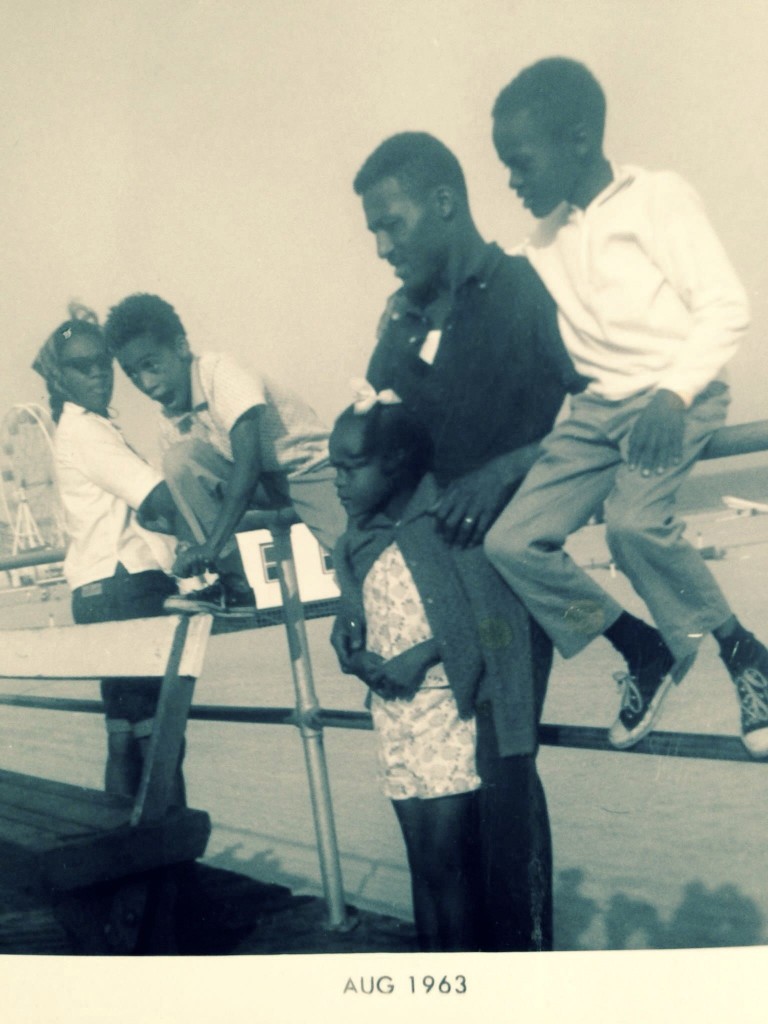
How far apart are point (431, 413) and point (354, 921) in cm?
111

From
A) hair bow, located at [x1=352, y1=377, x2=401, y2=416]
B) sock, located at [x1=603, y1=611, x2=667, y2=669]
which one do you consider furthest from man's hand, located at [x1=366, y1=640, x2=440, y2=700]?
hair bow, located at [x1=352, y1=377, x2=401, y2=416]

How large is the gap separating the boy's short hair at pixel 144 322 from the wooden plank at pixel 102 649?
0.57m

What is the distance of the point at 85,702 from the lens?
2947 millimetres

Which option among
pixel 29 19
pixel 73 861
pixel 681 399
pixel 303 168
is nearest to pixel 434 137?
pixel 303 168

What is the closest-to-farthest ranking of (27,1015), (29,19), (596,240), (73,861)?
1. (596,240)
2. (73,861)
3. (27,1015)
4. (29,19)

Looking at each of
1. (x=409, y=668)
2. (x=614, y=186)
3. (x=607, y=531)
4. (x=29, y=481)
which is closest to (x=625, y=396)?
(x=607, y=531)

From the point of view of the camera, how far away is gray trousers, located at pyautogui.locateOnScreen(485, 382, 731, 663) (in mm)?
1622

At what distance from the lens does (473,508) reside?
1756mm

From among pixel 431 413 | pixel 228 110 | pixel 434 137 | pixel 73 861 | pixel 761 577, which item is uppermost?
pixel 228 110

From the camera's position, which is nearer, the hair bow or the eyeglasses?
the hair bow

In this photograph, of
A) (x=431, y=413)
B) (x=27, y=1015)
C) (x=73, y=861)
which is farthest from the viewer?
(x=27, y=1015)

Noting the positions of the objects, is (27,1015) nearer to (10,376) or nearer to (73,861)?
(73,861)

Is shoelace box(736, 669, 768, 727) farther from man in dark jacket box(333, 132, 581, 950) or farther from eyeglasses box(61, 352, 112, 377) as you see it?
eyeglasses box(61, 352, 112, 377)

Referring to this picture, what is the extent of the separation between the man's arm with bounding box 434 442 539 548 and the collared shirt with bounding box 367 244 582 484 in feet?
0.10
